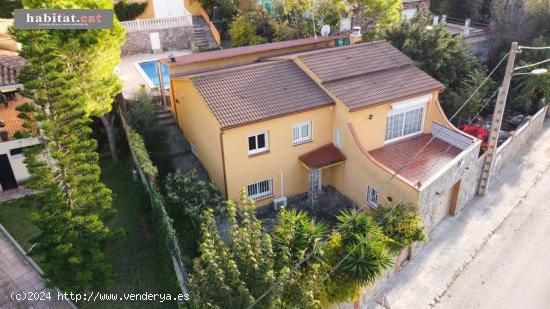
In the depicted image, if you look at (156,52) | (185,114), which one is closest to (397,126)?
(185,114)

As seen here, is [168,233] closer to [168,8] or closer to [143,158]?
[143,158]

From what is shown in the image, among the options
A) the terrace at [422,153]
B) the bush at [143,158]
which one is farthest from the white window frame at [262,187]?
the terrace at [422,153]

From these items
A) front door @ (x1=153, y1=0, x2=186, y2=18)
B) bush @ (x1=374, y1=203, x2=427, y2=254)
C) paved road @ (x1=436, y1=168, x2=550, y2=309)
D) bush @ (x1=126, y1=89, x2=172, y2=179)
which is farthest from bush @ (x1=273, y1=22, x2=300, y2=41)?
paved road @ (x1=436, y1=168, x2=550, y2=309)

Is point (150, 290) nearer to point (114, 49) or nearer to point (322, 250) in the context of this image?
point (322, 250)

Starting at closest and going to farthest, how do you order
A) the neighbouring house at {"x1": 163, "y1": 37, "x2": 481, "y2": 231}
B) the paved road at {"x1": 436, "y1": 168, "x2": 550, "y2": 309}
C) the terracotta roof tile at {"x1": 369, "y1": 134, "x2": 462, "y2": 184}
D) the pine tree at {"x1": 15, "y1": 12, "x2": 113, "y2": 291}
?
the pine tree at {"x1": 15, "y1": 12, "x2": 113, "y2": 291} < the paved road at {"x1": 436, "y1": 168, "x2": 550, "y2": 309} < the neighbouring house at {"x1": 163, "y1": 37, "x2": 481, "y2": 231} < the terracotta roof tile at {"x1": 369, "y1": 134, "x2": 462, "y2": 184}

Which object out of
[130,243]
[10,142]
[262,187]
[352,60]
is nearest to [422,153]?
Result: [352,60]

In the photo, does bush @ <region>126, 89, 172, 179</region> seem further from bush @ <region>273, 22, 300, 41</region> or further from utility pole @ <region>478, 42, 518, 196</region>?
utility pole @ <region>478, 42, 518, 196</region>

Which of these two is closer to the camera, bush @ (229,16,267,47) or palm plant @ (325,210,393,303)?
palm plant @ (325,210,393,303)

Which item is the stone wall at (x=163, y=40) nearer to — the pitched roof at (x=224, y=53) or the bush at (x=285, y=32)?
the bush at (x=285, y=32)

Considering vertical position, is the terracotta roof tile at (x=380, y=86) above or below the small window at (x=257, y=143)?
above
